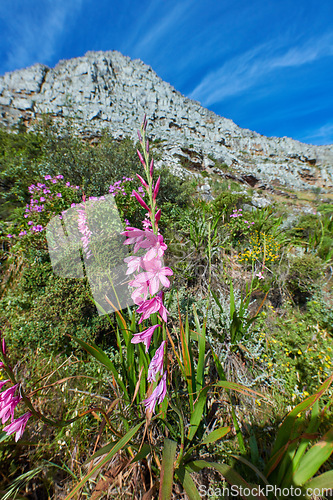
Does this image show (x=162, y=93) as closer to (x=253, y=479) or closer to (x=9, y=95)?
(x=9, y=95)

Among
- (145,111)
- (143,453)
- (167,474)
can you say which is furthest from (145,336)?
(145,111)

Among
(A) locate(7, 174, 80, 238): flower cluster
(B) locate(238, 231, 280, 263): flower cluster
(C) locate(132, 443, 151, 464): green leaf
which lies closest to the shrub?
(B) locate(238, 231, 280, 263): flower cluster

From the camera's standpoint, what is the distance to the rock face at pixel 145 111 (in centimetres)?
2262

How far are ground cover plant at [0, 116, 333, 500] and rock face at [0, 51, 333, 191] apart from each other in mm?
16175

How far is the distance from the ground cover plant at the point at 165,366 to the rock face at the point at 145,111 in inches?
637

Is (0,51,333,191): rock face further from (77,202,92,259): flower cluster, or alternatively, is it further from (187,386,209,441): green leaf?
(187,386,209,441): green leaf

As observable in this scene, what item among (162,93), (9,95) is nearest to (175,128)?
(162,93)

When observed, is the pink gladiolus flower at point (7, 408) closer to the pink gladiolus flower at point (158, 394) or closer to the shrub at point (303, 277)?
the pink gladiolus flower at point (158, 394)

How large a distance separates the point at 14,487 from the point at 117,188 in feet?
14.2

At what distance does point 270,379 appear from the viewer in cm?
197

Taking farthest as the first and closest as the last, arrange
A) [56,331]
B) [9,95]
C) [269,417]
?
[9,95], [56,331], [269,417]

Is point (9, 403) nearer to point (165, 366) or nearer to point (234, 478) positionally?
point (165, 366)

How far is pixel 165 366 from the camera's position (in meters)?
1.00

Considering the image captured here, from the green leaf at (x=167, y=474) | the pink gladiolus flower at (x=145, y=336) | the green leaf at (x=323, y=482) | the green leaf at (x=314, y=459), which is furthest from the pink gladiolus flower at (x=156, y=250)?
the green leaf at (x=323, y=482)
